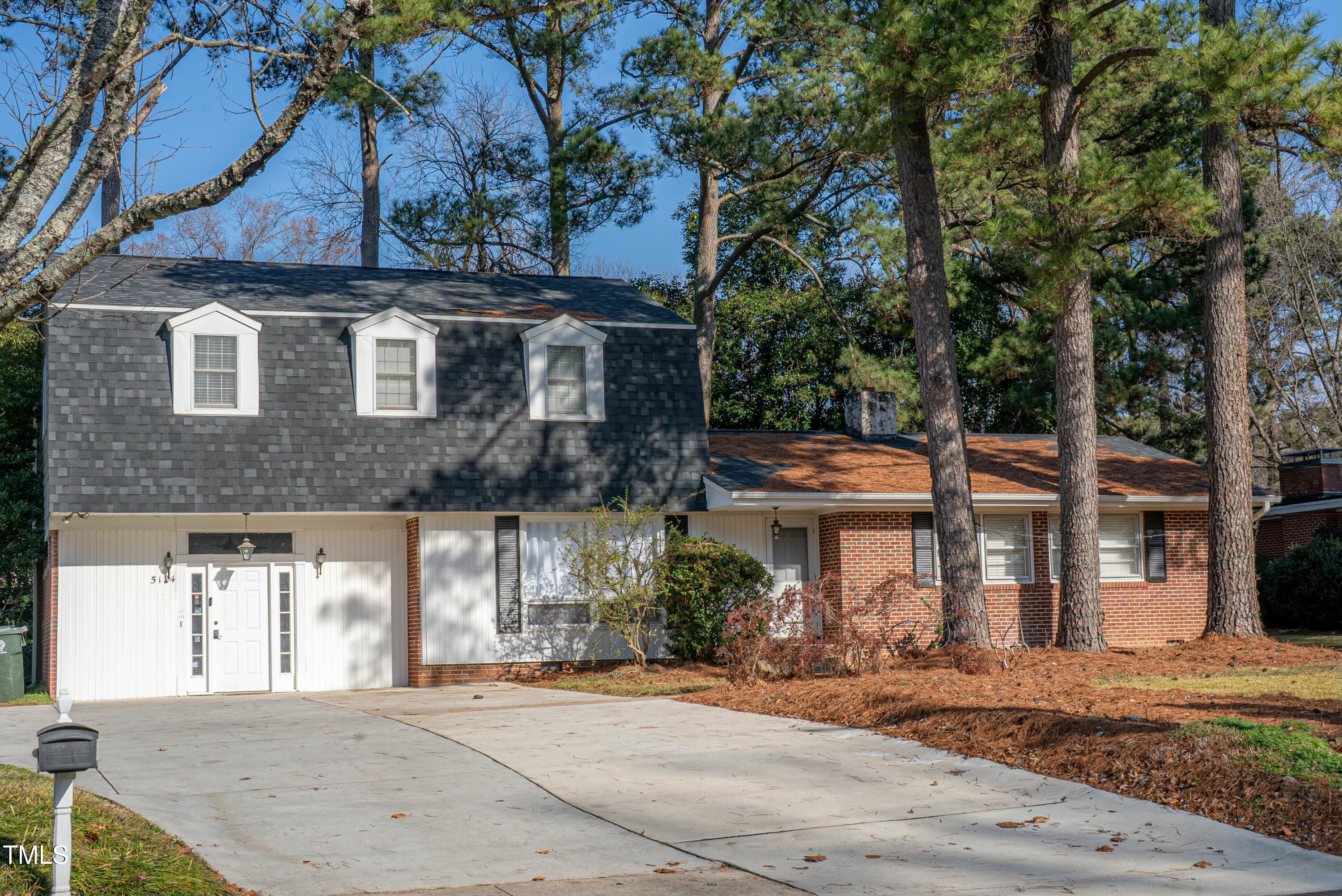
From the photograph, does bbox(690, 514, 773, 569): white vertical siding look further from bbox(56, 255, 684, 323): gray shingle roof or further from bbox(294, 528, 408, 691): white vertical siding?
bbox(294, 528, 408, 691): white vertical siding

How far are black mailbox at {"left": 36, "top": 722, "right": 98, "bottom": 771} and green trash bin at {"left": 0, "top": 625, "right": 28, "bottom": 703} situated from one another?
42.4 feet

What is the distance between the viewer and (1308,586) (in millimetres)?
24047

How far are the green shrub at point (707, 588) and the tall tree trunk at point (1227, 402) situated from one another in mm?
6758

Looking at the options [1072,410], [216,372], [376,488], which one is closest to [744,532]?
[1072,410]

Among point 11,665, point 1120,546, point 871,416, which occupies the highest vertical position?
Answer: point 871,416

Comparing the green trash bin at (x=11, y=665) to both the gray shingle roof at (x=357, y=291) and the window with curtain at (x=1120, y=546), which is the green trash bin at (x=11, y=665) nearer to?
the gray shingle roof at (x=357, y=291)

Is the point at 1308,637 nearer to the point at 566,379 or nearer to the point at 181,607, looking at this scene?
the point at 566,379

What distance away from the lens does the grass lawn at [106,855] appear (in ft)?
19.9

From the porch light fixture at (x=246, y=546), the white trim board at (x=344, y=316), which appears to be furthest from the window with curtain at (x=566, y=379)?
the porch light fixture at (x=246, y=546)

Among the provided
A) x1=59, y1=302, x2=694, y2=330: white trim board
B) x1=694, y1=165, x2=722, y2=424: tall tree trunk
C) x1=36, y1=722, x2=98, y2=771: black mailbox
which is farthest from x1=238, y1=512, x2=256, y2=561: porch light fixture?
x1=36, y1=722, x2=98, y2=771: black mailbox

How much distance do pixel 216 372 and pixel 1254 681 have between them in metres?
14.1

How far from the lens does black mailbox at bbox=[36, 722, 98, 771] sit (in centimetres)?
584

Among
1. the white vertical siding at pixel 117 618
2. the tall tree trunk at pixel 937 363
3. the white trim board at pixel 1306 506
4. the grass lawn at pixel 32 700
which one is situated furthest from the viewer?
the white trim board at pixel 1306 506

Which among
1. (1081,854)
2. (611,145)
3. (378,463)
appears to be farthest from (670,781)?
(611,145)
